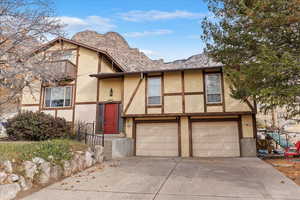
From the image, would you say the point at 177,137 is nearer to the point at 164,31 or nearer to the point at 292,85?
the point at 292,85

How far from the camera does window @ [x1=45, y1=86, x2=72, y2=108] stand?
1394 cm

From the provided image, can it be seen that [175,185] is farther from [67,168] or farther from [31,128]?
[31,128]

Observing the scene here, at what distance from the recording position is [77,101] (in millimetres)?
13648

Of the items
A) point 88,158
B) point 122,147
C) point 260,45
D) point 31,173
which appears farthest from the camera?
point 122,147

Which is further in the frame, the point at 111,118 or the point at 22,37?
the point at 111,118

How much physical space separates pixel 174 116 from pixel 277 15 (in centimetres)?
748

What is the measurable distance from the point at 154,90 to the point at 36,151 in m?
7.51

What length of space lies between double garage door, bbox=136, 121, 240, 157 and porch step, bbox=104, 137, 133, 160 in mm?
913

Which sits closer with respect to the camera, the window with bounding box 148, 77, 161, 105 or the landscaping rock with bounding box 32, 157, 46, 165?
the landscaping rock with bounding box 32, 157, 46, 165

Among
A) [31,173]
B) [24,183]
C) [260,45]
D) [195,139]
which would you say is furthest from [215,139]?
[24,183]

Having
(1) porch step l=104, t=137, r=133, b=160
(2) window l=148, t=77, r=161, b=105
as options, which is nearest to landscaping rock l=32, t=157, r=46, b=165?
(1) porch step l=104, t=137, r=133, b=160

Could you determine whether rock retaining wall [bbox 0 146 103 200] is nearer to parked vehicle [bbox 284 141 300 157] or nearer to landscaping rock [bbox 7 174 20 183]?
landscaping rock [bbox 7 174 20 183]

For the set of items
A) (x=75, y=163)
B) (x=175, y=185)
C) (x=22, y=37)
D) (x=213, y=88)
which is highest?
(x=22, y=37)

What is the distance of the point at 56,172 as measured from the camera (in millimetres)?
6145
